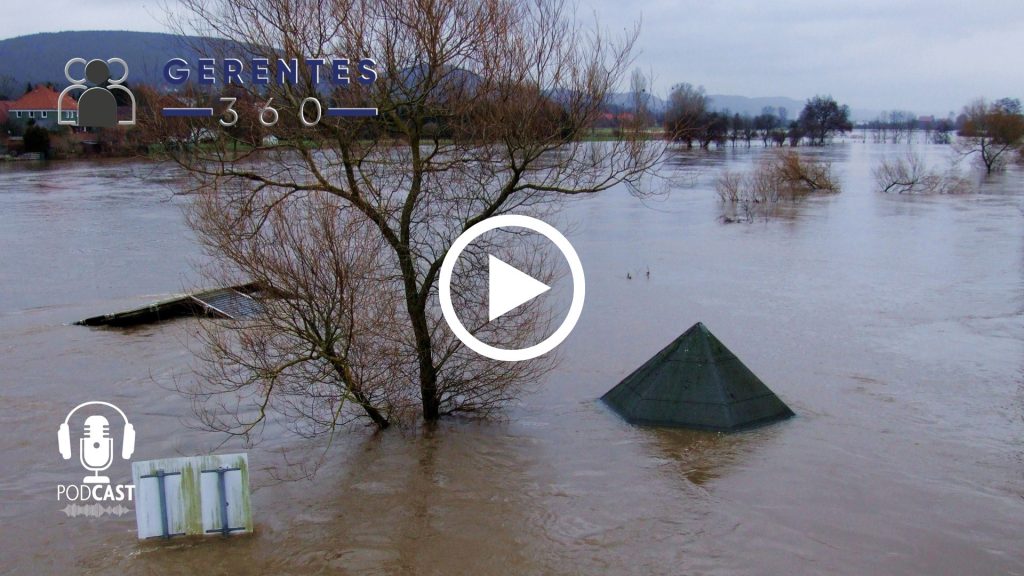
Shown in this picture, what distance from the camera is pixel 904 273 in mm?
22531

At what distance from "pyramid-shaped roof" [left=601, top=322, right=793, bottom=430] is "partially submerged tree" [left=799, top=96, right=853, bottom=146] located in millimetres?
99016

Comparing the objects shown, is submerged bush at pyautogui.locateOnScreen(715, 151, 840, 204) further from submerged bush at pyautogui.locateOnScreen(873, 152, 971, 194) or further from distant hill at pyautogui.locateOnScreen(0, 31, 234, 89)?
distant hill at pyautogui.locateOnScreen(0, 31, 234, 89)

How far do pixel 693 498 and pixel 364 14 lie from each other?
6179mm

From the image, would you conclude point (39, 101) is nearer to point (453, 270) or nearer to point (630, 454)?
point (453, 270)

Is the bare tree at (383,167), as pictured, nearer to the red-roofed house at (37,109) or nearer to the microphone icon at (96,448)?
the microphone icon at (96,448)

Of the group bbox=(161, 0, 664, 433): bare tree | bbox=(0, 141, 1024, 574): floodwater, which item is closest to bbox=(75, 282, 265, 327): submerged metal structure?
bbox=(0, 141, 1024, 574): floodwater

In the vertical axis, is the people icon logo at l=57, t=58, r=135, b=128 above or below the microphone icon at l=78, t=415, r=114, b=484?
above

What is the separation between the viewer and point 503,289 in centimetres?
1138

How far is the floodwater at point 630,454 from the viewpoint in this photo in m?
8.42

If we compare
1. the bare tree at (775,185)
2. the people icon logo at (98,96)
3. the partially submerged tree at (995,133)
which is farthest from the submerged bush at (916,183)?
the people icon logo at (98,96)

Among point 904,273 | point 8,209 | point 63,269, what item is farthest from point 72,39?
point 904,273

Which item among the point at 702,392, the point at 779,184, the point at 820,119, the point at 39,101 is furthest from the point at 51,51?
the point at 702,392

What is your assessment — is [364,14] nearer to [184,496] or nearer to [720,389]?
[184,496]

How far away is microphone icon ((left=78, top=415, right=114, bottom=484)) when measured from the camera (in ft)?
36.1
